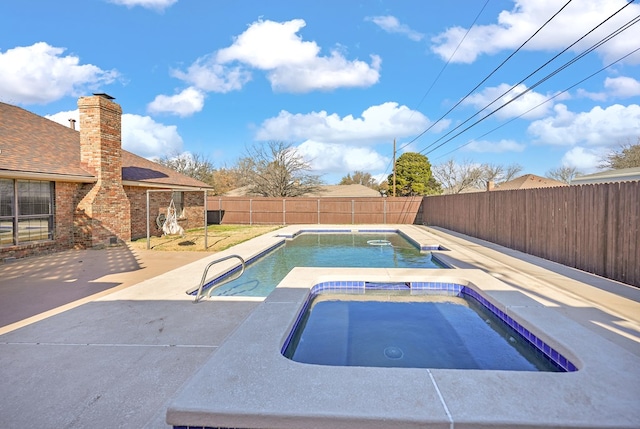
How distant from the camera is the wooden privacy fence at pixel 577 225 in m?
5.64

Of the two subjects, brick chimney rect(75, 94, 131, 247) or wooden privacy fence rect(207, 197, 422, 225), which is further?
wooden privacy fence rect(207, 197, 422, 225)

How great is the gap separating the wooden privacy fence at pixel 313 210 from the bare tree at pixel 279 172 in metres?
7.82

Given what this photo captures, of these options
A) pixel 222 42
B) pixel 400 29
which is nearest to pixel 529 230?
→ pixel 400 29

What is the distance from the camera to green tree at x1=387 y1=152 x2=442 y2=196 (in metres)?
34.1

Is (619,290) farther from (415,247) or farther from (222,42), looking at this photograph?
(222,42)

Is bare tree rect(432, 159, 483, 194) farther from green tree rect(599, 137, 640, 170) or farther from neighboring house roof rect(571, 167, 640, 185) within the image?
neighboring house roof rect(571, 167, 640, 185)

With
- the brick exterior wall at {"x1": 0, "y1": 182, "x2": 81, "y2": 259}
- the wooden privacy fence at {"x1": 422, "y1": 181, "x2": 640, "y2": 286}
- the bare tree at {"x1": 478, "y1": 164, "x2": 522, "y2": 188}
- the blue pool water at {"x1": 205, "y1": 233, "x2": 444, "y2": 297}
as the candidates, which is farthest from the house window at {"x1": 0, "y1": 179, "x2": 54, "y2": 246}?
the bare tree at {"x1": 478, "y1": 164, "x2": 522, "y2": 188}

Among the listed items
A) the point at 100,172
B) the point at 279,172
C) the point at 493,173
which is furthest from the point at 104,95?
the point at 493,173

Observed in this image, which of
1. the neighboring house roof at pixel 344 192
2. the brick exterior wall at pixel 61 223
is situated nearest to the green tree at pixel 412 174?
the neighboring house roof at pixel 344 192

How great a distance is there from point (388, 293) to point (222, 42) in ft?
53.0

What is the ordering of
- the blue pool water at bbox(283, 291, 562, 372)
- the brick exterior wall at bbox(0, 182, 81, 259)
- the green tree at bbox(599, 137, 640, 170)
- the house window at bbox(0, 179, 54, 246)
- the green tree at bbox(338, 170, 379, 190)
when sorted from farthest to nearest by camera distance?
the green tree at bbox(338, 170, 379, 190), the green tree at bbox(599, 137, 640, 170), the brick exterior wall at bbox(0, 182, 81, 259), the house window at bbox(0, 179, 54, 246), the blue pool water at bbox(283, 291, 562, 372)

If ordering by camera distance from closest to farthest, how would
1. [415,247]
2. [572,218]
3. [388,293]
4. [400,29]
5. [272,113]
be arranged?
1. [388,293]
2. [572,218]
3. [415,247]
4. [400,29]
5. [272,113]

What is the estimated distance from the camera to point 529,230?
8.88 m

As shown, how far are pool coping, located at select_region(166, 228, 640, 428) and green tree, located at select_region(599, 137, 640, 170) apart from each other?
105ft
